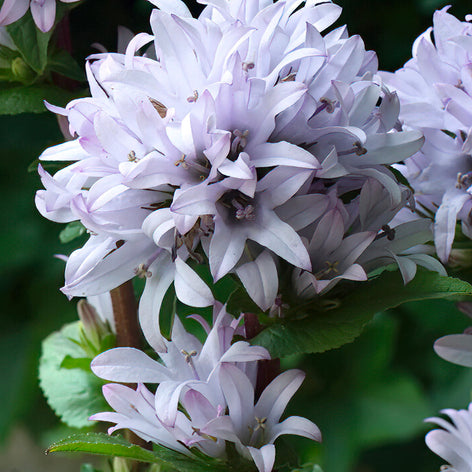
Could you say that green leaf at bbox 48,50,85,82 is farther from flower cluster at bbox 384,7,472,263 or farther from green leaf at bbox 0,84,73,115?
flower cluster at bbox 384,7,472,263

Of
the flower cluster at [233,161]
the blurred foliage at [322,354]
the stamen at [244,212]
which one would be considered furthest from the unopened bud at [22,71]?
the blurred foliage at [322,354]

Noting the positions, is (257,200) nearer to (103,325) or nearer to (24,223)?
(103,325)

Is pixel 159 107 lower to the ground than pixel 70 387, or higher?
higher

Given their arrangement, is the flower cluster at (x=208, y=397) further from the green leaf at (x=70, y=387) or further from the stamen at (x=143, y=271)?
the green leaf at (x=70, y=387)

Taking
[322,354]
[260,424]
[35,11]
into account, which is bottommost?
[322,354]

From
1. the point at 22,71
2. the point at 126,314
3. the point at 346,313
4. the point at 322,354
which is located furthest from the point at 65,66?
the point at 322,354

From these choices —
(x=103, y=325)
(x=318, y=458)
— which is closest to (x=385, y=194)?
(x=103, y=325)

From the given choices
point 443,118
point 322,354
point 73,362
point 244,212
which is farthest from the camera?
point 322,354

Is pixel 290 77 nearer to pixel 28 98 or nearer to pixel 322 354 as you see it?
pixel 28 98
